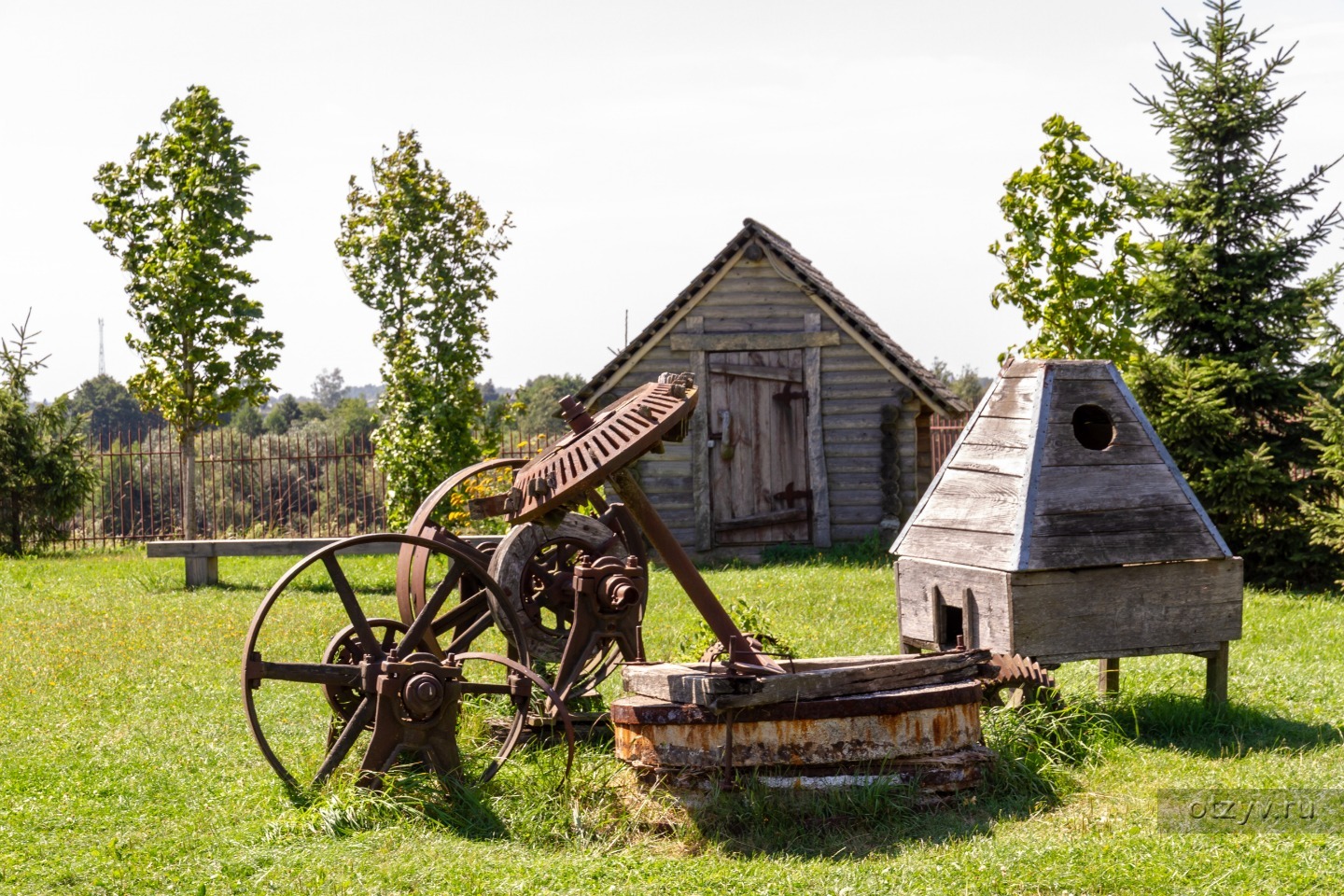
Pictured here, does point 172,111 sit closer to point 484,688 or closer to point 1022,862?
point 484,688

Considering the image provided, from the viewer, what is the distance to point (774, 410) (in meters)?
16.3

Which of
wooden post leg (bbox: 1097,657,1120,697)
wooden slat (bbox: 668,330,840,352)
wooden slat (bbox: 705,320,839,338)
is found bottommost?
wooden post leg (bbox: 1097,657,1120,697)

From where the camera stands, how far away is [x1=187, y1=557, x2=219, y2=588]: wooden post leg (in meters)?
14.1

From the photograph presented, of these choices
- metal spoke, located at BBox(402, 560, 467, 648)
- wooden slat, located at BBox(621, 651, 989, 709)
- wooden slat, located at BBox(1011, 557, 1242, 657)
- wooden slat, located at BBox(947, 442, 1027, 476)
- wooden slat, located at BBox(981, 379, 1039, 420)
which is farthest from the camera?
wooden slat, located at BBox(981, 379, 1039, 420)

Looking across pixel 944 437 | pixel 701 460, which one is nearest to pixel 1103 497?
pixel 701 460

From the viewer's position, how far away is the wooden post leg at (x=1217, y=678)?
7.36 metres

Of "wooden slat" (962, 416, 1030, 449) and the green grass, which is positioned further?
"wooden slat" (962, 416, 1030, 449)

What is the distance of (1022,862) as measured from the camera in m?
5.04

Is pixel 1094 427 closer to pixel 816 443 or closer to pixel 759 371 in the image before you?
pixel 816 443

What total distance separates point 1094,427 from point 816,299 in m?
8.43

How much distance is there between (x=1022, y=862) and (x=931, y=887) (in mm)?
456

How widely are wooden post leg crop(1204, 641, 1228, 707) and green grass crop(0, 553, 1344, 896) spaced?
11 centimetres

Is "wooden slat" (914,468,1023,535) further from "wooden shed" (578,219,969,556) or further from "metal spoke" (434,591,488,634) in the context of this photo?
"wooden shed" (578,219,969,556)

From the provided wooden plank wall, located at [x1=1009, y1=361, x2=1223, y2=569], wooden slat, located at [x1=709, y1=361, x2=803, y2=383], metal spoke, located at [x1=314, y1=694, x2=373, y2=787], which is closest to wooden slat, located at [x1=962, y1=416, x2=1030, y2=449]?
wooden plank wall, located at [x1=1009, y1=361, x2=1223, y2=569]
